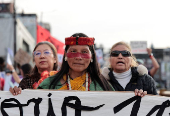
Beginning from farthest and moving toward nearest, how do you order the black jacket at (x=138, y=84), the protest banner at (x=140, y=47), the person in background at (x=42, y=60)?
the protest banner at (x=140, y=47) < the person in background at (x=42, y=60) < the black jacket at (x=138, y=84)

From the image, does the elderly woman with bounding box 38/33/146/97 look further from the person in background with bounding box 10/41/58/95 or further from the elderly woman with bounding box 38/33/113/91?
the person in background with bounding box 10/41/58/95

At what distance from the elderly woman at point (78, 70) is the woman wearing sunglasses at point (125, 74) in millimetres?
515

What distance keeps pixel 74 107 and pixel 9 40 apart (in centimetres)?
1400

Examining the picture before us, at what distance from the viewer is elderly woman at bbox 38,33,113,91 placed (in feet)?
8.21

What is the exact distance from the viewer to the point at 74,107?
2.54m

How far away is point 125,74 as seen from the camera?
124 inches

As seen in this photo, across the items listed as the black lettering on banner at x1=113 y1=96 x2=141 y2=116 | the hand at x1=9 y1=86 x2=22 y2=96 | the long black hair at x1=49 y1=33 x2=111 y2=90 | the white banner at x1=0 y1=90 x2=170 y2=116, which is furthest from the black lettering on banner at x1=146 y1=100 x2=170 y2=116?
the hand at x1=9 y1=86 x2=22 y2=96

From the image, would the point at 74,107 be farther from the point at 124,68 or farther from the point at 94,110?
the point at 124,68

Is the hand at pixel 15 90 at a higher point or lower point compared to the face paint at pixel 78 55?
lower

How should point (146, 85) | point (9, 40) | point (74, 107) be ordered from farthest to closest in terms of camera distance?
point (9, 40)
point (146, 85)
point (74, 107)

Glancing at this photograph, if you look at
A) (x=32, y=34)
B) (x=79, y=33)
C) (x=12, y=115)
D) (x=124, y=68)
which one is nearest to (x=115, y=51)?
(x=124, y=68)

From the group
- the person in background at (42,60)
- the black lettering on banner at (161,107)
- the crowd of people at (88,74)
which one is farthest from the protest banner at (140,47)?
the black lettering on banner at (161,107)

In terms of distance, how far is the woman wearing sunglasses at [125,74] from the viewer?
3088mm

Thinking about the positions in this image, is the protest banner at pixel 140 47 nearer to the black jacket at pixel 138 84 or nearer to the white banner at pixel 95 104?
the black jacket at pixel 138 84
